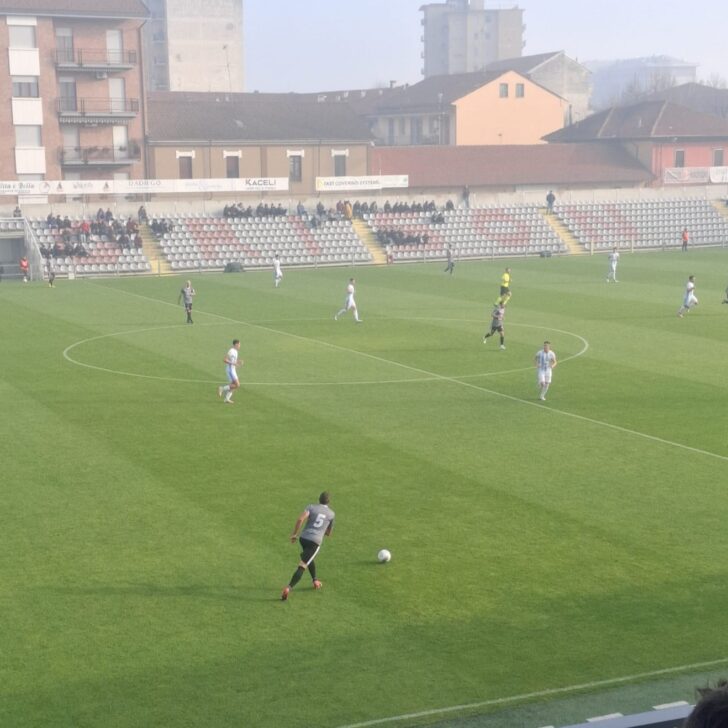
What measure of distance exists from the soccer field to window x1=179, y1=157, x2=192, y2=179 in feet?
166

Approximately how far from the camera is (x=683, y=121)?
105m

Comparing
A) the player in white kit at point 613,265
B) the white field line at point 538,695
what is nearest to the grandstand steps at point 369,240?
the player in white kit at point 613,265

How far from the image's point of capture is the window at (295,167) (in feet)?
310

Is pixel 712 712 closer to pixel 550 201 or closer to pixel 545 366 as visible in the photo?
pixel 545 366

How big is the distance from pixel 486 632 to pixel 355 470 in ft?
28.7

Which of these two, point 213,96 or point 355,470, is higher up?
point 213,96

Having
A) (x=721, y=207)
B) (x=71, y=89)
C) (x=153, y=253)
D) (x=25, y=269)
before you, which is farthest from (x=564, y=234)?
(x=25, y=269)

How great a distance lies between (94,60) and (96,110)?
3599 mm

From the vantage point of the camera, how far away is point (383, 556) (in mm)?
18281

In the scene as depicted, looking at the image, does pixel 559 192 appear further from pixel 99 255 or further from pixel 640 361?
pixel 640 361

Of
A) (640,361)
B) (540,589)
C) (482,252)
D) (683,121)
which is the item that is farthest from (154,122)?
Answer: (540,589)

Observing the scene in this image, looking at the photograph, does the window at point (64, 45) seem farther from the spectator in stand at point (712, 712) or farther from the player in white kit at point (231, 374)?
the spectator in stand at point (712, 712)

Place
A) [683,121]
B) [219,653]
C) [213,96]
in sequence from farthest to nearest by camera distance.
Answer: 1. [213,96]
2. [683,121]
3. [219,653]

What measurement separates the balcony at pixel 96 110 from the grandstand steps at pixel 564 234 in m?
31.7
